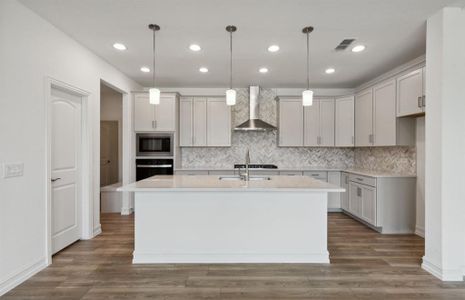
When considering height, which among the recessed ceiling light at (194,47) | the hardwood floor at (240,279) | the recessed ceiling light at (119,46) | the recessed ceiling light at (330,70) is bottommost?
the hardwood floor at (240,279)

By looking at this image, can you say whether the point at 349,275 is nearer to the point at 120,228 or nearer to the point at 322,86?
the point at 120,228

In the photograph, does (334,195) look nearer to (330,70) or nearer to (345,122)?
(345,122)

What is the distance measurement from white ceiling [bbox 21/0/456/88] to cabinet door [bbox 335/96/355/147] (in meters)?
0.88

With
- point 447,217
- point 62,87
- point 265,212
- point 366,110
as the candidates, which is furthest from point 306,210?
point 62,87

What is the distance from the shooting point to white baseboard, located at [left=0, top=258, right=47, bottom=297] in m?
2.35

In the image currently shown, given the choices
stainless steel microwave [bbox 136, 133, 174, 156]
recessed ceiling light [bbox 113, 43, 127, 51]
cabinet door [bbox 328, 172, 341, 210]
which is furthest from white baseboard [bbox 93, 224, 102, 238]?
cabinet door [bbox 328, 172, 341, 210]

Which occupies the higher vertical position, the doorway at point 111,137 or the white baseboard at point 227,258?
the doorway at point 111,137

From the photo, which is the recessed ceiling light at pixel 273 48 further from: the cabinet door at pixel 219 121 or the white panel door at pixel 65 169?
the white panel door at pixel 65 169

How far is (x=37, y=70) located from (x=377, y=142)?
4925 mm

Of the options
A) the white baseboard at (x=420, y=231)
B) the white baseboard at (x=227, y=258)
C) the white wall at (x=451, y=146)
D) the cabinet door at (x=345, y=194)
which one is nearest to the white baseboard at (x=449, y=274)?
the white wall at (x=451, y=146)

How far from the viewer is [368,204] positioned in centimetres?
431

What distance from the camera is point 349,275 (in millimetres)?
2697

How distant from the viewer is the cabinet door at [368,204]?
13.6 feet

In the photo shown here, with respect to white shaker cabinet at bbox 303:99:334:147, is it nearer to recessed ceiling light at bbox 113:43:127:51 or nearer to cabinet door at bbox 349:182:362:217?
cabinet door at bbox 349:182:362:217
